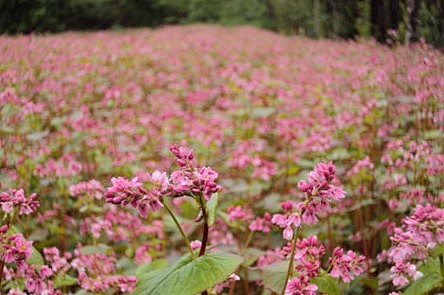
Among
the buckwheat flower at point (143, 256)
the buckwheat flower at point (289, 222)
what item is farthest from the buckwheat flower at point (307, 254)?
the buckwheat flower at point (143, 256)

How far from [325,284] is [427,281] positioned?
12.1 inches

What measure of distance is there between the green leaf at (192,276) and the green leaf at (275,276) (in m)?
0.26

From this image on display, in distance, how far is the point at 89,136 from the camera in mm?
4062

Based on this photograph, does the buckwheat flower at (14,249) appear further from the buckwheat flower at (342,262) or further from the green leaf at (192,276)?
the buckwheat flower at (342,262)

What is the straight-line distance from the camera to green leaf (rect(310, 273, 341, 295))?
1202mm

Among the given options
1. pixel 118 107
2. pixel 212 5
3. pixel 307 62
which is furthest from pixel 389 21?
pixel 212 5

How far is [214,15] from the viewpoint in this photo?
22.6 m

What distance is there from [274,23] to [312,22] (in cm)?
438

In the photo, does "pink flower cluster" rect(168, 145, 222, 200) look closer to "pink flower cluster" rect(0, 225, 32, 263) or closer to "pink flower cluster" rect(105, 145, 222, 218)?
"pink flower cluster" rect(105, 145, 222, 218)

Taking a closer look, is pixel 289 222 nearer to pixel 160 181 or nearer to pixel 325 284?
pixel 325 284

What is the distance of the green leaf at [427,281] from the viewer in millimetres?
1278

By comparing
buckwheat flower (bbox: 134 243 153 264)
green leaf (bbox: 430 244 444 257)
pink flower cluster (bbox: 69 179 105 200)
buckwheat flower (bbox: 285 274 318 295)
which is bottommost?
buckwheat flower (bbox: 134 243 153 264)

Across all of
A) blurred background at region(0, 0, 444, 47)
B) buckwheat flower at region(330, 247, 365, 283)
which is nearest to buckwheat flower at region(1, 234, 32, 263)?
buckwheat flower at region(330, 247, 365, 283)

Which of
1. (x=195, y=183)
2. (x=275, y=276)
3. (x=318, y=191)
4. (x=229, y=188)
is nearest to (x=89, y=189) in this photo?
(x=229, y=188)
